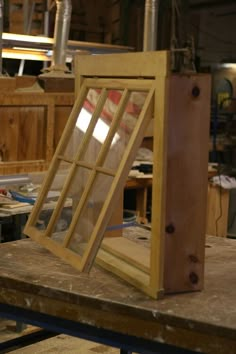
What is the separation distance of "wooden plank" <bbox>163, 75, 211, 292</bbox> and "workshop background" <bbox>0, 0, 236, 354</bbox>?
16.0 inches

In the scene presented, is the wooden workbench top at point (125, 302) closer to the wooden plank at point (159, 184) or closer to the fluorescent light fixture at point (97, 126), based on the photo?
the wooden plank at point (159, 184)

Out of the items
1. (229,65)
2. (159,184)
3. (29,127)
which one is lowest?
(159,184)

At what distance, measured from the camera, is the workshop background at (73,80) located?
4.04 m

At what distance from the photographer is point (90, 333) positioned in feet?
6.18

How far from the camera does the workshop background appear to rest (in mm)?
4035

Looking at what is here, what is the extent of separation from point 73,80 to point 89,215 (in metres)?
2.12

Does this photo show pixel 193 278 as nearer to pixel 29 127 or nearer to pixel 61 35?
pixel 29 127

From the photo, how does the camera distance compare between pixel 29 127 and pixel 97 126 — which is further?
pixel 29 127

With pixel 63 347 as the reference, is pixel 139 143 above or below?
above

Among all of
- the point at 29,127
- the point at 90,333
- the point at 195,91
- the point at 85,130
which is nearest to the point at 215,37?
the point at 29,127

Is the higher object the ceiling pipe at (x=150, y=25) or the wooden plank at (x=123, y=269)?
the ceiling pipe at (x=150, y=25)

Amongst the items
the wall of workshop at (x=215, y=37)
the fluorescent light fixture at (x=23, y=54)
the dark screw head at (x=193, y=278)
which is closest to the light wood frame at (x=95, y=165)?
the dark screw head at (x=193, y=278)

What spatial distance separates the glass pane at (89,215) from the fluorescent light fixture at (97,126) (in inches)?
5.7

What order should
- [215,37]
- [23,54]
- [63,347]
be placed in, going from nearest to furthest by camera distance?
[63,347], [23,54], [215,37]
